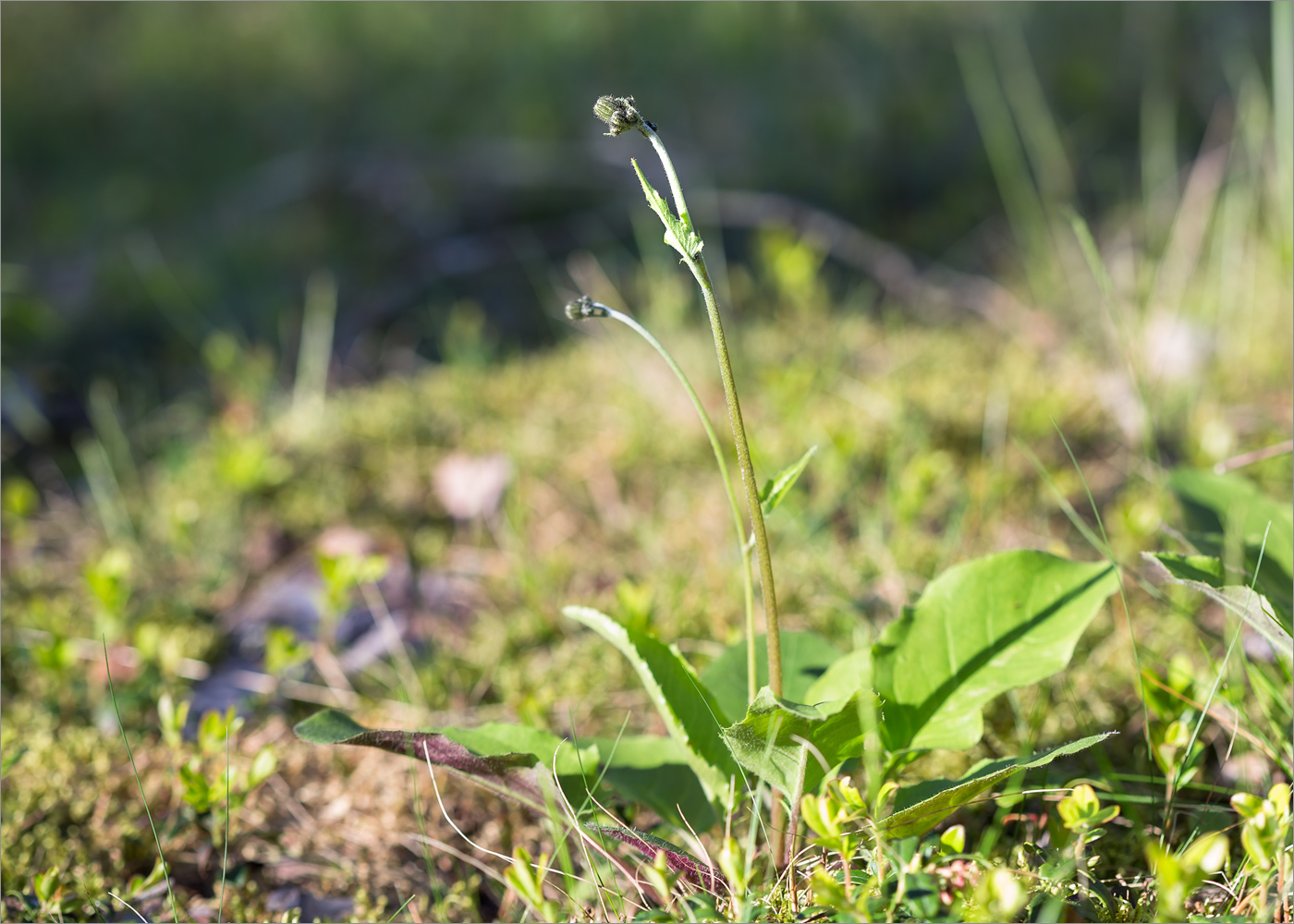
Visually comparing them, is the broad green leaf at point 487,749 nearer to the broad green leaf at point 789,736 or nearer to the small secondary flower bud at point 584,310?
the broad green leaf at point 789,736

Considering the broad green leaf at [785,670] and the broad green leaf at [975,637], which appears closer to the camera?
the broad green leaf at [975,637]

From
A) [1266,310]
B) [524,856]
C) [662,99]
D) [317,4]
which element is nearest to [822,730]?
[524,856]

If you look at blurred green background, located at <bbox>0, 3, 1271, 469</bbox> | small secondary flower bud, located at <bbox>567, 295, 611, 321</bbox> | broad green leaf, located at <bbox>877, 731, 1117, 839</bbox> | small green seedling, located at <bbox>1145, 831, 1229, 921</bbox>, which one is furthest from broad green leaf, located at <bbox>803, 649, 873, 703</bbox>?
blurred green background, located at <bbox>0, 3, 1271, 469</bbox>

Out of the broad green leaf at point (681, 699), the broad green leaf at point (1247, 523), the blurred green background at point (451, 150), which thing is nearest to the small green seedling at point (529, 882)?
the broad green leaf at point (681, 699)

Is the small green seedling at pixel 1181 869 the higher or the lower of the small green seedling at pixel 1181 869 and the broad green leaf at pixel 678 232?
the lower

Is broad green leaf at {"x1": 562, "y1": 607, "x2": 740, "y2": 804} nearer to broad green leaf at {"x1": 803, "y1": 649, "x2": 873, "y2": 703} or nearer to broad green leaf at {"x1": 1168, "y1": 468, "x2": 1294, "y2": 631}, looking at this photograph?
broad green leaf at {"x1": 803, "y1": 649, "x2": 873, "y2": 703}
